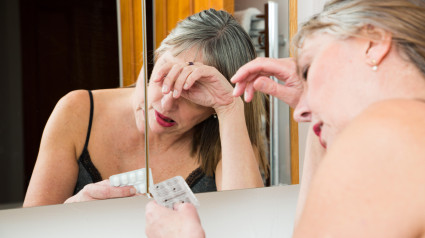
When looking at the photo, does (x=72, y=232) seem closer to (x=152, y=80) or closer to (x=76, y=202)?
(x=76, y=202)

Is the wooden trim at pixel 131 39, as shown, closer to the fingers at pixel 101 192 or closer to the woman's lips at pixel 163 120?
the woman's lips at pixel 163 120

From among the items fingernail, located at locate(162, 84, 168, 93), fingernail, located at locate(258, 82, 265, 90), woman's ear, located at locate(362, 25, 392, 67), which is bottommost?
fingernail, located at locate(162, 84, 168, 93)

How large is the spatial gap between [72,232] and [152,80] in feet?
1.21

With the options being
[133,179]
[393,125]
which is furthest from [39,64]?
[393,125]

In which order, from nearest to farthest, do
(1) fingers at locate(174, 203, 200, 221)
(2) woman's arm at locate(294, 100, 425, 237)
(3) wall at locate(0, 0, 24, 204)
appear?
(2) woman's arm at locate(294, 100, 425, 237) < (1) fingers at locate(174, 203, 200, 221) < (3) wall at locate(0, 0, 24, 204)

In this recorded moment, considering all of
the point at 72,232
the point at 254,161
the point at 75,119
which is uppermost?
the point at 75,119

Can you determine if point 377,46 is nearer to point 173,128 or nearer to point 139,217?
point 173,128

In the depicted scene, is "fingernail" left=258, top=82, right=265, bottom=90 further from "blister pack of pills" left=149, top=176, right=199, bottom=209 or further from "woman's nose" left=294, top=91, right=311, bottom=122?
"blister pack of pills" left=149, top=176, right=199, bottom=209

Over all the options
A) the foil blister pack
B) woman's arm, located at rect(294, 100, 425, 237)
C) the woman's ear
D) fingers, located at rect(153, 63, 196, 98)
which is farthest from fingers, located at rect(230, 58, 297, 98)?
woman's arm, located at rect(294, 100, 425, 237)

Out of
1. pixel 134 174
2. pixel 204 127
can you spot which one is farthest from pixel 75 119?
pixel 204 127

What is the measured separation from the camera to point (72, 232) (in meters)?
1.00

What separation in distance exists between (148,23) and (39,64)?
0.24m

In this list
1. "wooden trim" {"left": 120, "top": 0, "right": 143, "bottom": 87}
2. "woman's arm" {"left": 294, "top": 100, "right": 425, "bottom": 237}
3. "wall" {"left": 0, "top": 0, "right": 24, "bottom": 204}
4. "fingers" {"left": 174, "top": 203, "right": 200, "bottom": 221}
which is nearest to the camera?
"woman's arm" {"left": 294, "top": 100, "right": 425, "bottom": 237}

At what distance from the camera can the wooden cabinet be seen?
3.13 ft
